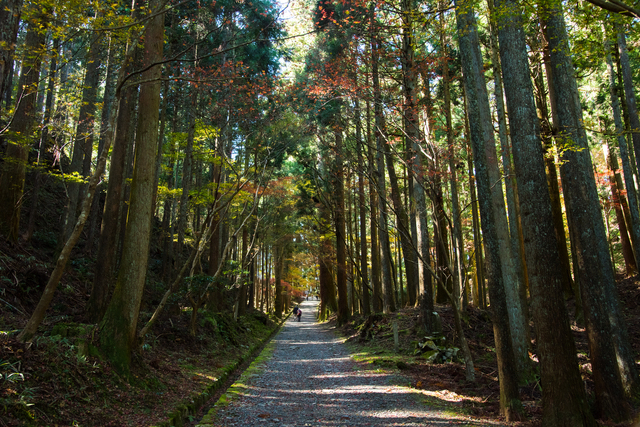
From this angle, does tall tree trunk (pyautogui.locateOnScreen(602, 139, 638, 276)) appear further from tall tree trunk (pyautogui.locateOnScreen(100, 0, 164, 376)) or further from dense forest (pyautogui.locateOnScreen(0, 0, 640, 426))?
tall tree trunk (pyautogui.locateOnScreen(100, 0, 164, 376))

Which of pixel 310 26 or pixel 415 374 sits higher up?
pixel 310 26

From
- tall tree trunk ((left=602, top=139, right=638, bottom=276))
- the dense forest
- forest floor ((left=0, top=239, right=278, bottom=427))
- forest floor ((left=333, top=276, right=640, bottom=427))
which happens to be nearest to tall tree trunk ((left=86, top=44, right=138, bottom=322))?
the dense forest

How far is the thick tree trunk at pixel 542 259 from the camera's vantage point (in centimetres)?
421

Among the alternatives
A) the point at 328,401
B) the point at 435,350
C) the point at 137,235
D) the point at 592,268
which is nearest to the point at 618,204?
the point at 435,350

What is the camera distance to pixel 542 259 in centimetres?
437

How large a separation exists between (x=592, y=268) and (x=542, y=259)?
5.96 feet

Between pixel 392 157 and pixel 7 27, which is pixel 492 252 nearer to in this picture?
pixel 7 27

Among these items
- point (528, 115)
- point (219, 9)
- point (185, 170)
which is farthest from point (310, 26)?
point (528, 115)

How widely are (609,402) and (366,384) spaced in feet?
12.3

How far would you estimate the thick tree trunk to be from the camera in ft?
13.8

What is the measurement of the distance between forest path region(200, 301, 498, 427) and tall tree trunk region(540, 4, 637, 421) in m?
1.75

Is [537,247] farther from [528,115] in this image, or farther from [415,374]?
[415,374]

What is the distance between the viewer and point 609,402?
4918 mm

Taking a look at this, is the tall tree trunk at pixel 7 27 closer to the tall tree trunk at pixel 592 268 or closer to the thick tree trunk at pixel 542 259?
the thick tree trunk at pixel 542 259
